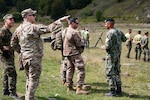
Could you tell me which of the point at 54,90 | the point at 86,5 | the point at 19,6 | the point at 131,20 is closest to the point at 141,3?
the point at 131,20

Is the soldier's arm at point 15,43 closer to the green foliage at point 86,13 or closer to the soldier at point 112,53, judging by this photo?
the soldier at point 112,53

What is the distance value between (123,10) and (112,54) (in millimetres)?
120426

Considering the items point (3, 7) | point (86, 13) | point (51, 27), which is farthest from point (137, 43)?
point (3, 7)

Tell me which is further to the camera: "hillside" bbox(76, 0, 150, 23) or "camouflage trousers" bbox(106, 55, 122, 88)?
"hillside" bbox(76, 0, 150, 23)

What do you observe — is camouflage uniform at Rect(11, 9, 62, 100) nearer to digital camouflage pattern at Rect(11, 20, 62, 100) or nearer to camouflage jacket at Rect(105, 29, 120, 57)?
digital camouflage pattern at Rect(11, 20, 62, 100)

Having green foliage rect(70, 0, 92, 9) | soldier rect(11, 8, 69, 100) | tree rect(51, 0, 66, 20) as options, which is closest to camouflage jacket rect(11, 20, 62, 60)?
soldier rect(11, 8, 69, 100)

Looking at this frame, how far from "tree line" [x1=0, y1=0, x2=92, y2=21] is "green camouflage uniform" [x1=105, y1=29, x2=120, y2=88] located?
127193 millimetres

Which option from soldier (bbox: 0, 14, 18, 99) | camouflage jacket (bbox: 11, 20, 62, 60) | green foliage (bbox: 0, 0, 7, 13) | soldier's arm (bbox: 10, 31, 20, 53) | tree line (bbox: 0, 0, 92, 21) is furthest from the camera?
green foliage (bbox: 0, 0, 7, 13)

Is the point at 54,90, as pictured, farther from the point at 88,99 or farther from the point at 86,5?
the point at 86,5

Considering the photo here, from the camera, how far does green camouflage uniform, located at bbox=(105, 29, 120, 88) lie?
11.7m

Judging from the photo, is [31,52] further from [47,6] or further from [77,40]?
[47,6]

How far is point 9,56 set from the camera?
10.8m

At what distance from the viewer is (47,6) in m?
150

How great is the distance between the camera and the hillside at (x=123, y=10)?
115062 millimetres
